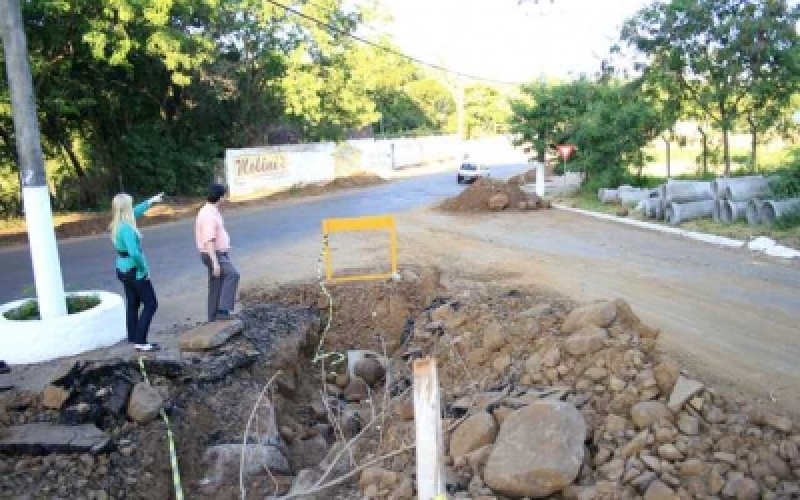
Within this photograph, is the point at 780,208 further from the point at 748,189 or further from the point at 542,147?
the point at 542,147

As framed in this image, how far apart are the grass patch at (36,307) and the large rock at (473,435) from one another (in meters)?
4.92

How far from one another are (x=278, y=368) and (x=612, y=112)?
1572cm

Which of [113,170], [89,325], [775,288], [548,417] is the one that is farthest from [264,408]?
[113,170]

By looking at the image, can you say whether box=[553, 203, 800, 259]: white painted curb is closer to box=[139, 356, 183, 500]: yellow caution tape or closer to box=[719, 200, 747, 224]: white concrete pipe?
box=[719, 200, 747, 224]: white concrete pipe

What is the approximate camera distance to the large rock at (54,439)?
4.93 m

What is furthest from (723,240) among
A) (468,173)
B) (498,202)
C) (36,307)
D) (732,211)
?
(468,173)

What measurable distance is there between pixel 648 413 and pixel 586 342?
90 centimetres

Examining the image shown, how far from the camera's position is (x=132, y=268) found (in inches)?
266

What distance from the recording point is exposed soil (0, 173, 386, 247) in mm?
17944

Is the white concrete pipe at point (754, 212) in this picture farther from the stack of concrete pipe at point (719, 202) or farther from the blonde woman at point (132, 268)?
the blonde woman at point (132, 268)

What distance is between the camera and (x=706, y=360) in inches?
245

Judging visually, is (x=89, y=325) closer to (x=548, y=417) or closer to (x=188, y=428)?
(x=188, y=428)

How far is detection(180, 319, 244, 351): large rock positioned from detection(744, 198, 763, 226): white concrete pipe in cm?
1076

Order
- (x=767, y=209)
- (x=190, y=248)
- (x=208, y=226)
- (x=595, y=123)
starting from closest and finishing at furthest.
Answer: (x=208, y=226) → (x=767, y=209) → (x=190, y=248) → (x=595, y=123)
